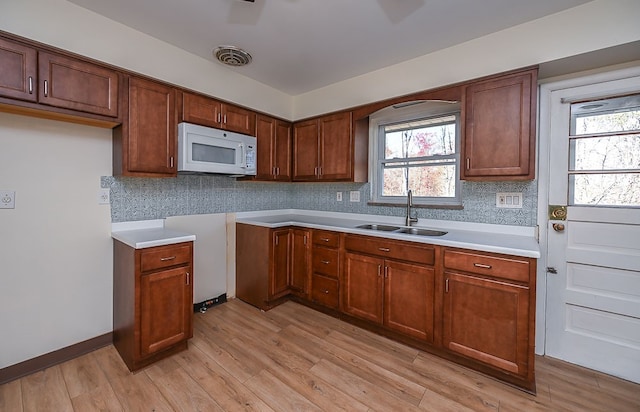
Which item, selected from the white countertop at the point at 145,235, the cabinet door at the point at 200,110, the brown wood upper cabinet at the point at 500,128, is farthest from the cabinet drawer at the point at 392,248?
the cabinet door at the point at 200,110

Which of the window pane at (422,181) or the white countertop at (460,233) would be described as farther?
the window pane at (422,181)

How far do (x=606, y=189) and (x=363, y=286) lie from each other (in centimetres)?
191

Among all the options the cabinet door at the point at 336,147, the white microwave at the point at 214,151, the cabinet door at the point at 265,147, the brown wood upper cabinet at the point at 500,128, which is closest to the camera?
the brown wood upper cabinet at the point at 500,128

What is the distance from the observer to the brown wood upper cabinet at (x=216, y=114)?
2428 mm

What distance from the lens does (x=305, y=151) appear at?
3.33m

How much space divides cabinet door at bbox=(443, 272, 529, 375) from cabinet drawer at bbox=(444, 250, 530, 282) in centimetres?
6

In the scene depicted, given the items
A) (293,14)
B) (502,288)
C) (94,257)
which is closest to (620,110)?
(502,288)

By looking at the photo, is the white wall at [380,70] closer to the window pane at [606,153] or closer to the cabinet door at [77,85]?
the cabinet door at [77,85]

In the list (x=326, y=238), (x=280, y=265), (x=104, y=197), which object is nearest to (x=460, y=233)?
(x=326, y=238)

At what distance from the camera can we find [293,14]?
1.90 meters

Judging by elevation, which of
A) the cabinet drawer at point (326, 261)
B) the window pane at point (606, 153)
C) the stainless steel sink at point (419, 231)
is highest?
A: the window pane at point (606, 153)

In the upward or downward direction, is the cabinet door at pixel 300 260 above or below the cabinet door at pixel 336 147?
below

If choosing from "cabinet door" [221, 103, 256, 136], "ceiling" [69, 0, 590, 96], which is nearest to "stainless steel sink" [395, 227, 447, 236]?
"ceiling" [69, 0, 590, 96]

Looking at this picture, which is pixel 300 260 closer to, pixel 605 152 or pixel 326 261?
pixel 326 261
